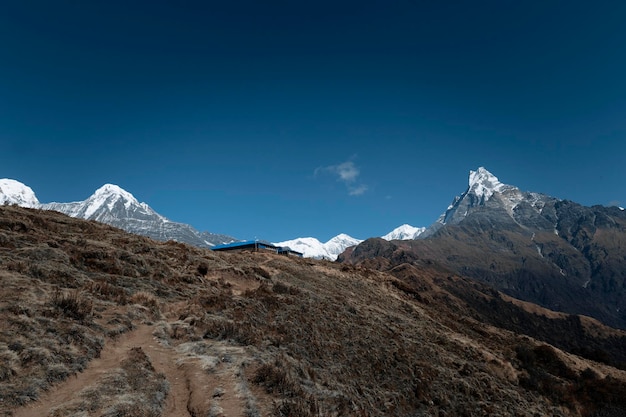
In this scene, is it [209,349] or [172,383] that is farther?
[209,349]

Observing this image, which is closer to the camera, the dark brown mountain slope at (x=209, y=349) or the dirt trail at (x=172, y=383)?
the dirt trail at (x=172, y=383)

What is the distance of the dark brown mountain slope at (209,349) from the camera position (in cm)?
1160

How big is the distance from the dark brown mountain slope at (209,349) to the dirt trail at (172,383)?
0.19 feet

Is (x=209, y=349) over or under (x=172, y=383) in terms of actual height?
over

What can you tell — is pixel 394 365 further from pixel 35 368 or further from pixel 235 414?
pixel 35 368

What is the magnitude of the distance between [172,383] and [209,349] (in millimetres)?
3075

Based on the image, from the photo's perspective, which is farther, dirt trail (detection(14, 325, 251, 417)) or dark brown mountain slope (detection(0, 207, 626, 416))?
dark brown mountain slope (detection(0, 207, 626, 416))

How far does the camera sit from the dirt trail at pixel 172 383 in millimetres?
10581

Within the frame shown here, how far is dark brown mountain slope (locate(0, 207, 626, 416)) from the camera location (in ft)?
38.1

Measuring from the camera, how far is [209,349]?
52.9 feet

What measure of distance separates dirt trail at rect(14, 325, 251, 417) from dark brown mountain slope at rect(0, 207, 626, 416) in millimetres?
59

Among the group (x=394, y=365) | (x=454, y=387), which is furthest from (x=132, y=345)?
(x=454, y=387)

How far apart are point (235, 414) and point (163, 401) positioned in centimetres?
239

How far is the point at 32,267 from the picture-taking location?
1922 cm
